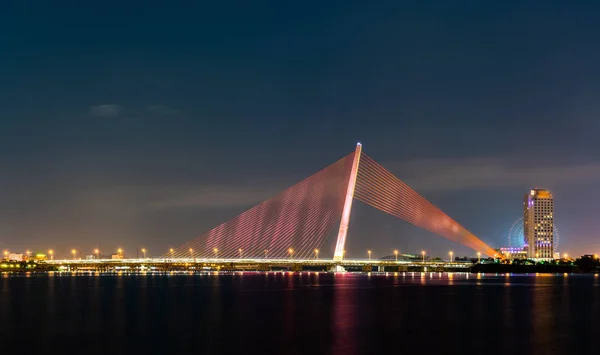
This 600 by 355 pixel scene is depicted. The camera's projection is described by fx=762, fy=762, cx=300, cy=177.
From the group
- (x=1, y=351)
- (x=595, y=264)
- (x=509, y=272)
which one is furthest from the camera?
(x=595, y=264)

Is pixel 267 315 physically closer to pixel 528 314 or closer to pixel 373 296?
pixel 528 314

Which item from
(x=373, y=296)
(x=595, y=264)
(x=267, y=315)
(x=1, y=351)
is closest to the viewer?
(x=1, y=351)

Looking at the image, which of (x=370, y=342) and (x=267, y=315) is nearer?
(x=370, y=342)

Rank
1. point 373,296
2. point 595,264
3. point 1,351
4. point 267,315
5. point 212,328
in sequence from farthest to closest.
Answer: point 595,264 → point 373,296 → point 267,315 → point 212,328 → point 1,351

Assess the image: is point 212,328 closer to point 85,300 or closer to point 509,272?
point 85,300

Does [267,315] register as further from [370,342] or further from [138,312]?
[370,342]

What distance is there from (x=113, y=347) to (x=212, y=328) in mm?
7036

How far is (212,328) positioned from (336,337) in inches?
254

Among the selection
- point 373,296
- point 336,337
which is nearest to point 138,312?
point 336,337

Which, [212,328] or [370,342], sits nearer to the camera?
[370,342]

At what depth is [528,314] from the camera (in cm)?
4288

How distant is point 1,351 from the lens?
89.9 ft

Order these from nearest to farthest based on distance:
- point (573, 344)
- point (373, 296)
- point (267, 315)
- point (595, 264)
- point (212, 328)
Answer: point (573, 344), point (212, 328), point (267, 315), point (373, 296), point (595, 264)

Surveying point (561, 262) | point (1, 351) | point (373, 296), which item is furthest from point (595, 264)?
point (1, 351)
